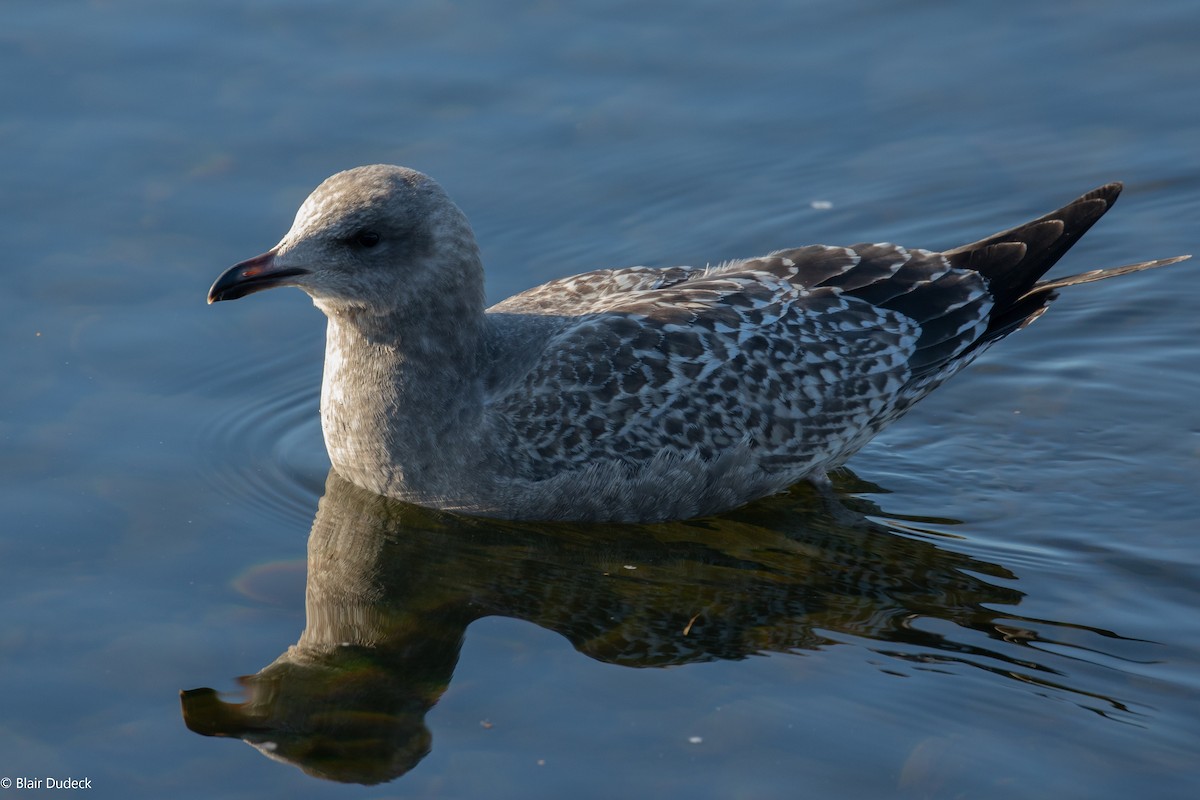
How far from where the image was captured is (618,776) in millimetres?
6680

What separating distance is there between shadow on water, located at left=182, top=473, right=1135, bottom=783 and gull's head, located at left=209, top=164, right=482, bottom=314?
3.77 ft

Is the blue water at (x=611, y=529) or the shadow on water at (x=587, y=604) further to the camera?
the shadow on water at (x=587, y=604)

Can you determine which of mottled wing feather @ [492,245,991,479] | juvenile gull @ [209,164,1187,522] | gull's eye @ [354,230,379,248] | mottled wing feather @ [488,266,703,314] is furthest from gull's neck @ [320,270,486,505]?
mottled wing feather @ [488,266,703,314]

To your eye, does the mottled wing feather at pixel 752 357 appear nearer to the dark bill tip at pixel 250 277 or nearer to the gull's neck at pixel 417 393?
the gull's neck at pixel 417 393

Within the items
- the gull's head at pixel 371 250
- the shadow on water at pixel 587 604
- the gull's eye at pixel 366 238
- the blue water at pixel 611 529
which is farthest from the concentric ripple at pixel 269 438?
the gull's eye at pixel 366 238

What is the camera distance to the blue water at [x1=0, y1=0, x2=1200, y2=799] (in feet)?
22.8

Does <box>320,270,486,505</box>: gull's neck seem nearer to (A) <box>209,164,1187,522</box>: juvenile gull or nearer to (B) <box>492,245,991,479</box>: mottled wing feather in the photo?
(A) <box>209,164,1187,522</box>: juvenile gull

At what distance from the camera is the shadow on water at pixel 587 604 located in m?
7.12

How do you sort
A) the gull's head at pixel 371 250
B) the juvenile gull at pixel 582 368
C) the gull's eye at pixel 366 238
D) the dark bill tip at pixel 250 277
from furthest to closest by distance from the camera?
the juvenile gull at pixel 582 368
the gull's eye at pixel 366 238
the gull's head at pixel 371 250
the dark bill tip at pixel 250 277

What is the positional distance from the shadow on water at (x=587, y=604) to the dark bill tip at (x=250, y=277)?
1304mm

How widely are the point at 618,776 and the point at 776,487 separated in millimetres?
2558

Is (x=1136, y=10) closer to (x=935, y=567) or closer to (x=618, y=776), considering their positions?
(x=935, y=567)

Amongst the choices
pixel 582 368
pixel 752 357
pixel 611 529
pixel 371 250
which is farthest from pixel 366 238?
pixel 752 357

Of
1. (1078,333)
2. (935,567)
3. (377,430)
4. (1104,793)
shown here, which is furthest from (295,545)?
(1078,333)
